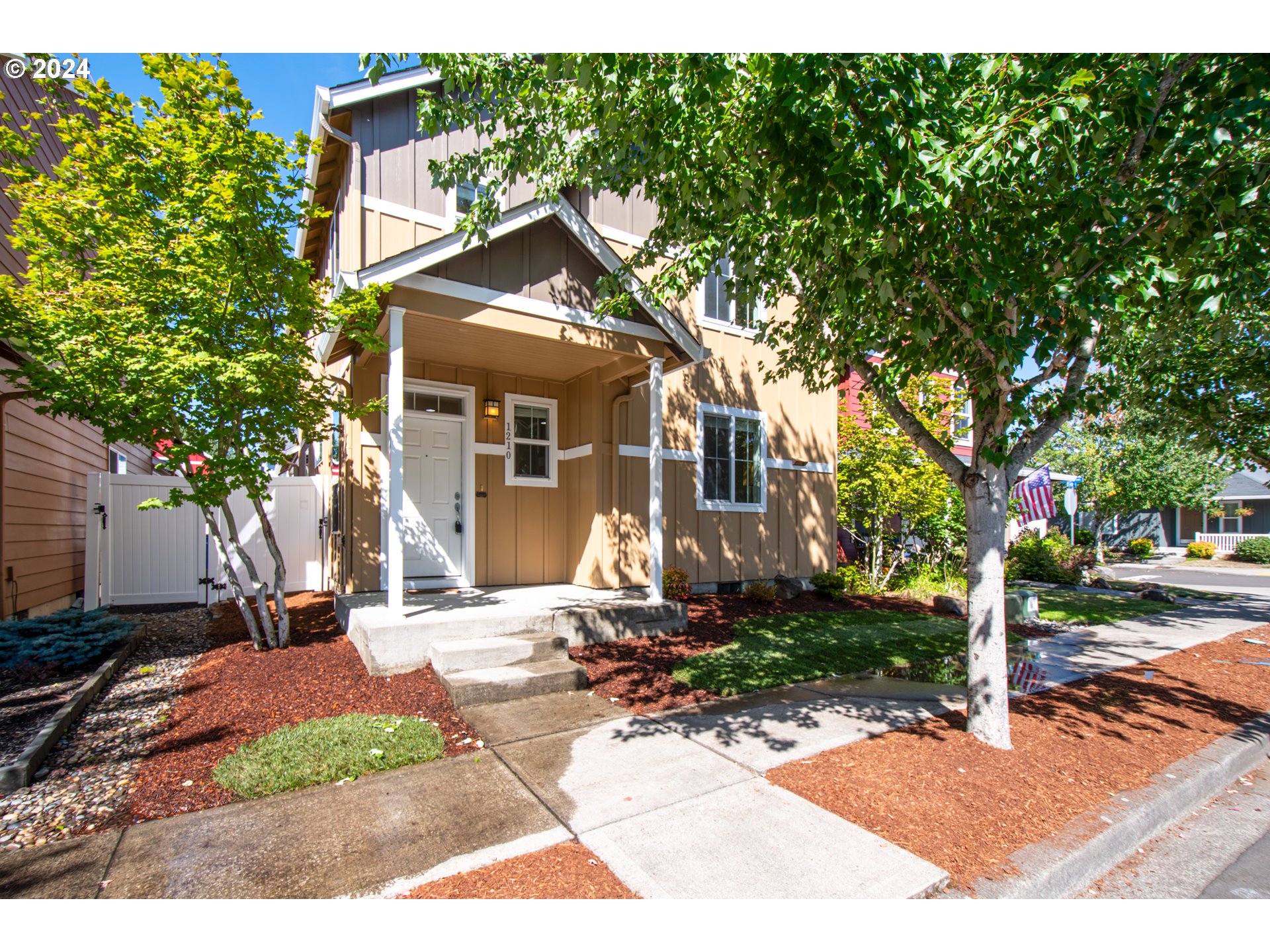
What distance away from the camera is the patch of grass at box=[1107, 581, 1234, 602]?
39.3 ft

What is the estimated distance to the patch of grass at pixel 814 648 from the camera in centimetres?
557

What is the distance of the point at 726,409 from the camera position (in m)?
9.66

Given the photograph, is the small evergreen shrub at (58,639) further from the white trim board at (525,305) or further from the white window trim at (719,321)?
the white window trim at (719,321)

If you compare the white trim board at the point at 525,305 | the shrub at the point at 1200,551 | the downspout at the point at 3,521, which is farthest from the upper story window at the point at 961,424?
the shrub at the point at 1200,551

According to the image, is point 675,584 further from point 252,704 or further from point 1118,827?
point 1118,827

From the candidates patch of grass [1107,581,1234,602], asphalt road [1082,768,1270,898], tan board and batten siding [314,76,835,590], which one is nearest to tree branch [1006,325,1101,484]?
asphalt road [1082,768,1270,898]

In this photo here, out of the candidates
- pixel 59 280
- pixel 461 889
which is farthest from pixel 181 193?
pixel 461 889

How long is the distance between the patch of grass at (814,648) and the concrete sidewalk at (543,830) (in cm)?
113

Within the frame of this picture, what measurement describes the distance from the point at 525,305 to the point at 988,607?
15.7 ft

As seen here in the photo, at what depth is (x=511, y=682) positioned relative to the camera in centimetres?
487

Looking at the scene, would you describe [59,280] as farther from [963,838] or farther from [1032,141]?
[963,838]

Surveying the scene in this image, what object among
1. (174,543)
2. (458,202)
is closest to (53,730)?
(174,543)

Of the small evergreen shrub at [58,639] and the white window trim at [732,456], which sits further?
the white window trim at [732,456]

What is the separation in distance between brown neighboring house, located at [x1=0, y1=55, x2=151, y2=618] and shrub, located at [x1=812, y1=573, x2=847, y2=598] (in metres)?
10.1
